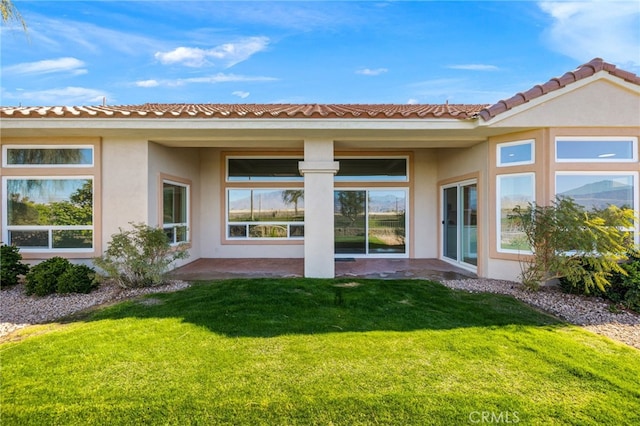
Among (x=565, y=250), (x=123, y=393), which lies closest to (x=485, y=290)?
(x=565, y=250)

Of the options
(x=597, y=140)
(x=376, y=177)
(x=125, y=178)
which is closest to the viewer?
(x=597, y=140)

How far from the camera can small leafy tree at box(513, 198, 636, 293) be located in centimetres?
632

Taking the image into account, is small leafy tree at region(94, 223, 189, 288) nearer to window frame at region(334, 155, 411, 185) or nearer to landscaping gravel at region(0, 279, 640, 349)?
landscaping gravel at region(0, 279, 640, 349)

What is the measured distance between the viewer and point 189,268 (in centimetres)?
982

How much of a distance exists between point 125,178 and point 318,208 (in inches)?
210

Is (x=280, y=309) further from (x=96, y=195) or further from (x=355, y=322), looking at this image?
(x=96, y=195)

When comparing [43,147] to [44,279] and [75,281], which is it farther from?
[75,281]

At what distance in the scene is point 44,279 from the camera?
683 centimetres

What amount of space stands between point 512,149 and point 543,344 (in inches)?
218

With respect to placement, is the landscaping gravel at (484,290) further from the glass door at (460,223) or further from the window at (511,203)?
the glass door at (460,223)

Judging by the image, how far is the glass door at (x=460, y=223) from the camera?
9.47 metres

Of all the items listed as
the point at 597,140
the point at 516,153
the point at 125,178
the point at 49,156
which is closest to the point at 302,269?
the point at 125,178

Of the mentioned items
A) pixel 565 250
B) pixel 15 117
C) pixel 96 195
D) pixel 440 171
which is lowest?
pixel 565 250

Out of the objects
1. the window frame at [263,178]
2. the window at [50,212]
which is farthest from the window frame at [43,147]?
the window frame at [263,178]
